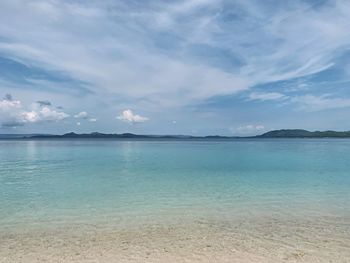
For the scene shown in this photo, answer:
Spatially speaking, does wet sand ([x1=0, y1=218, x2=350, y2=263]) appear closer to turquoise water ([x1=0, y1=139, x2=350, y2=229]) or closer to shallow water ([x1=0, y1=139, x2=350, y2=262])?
shallow water ([x1=0, y1=139, x2=350, y2=262])

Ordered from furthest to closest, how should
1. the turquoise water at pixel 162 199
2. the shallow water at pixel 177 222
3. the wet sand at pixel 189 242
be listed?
1. the turquoise water at pixel 162 199
2. the shallow water at pixel 177 222
3. the wet sand at pixel 189 242

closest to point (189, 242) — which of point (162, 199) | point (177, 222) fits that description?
point (177, 222)

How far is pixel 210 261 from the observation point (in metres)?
6.95

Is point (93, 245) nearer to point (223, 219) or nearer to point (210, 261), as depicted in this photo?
point (210, 261)

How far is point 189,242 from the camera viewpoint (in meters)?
8.27

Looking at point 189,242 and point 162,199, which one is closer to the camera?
point 189,242

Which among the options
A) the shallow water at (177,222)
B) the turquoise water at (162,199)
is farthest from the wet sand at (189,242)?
the turquoise water at (162,199)

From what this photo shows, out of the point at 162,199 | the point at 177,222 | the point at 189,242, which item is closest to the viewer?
the point at 189,242

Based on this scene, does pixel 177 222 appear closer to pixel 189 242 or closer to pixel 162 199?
pixel 189 242

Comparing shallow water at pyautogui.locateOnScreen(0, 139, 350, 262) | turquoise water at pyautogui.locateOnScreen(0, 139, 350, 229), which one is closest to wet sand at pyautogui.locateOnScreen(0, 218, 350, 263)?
shallow water at pyautogui.locateOnScreen(0, 139, 350, 262)

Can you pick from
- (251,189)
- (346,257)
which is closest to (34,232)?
(346,257)

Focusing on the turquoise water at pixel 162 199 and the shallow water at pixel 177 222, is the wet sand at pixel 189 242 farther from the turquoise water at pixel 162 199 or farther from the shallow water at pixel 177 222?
the turquoise water at pixel 162 199

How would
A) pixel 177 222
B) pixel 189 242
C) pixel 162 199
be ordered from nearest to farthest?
pixel 189 242 < pixel 177 222 < pixel 162 199

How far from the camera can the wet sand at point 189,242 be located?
7.21m
